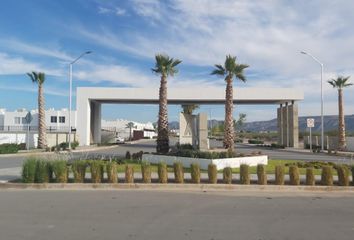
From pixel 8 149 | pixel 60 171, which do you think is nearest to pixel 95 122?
pixel 8 149

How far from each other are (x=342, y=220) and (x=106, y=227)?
16.7 ft

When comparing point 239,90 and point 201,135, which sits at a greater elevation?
point 239,90

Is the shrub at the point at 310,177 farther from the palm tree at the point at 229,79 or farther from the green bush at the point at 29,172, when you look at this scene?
the palm tree at the point at 229,79

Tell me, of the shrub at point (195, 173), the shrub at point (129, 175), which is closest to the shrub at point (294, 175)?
the shrub at point (195, 173)

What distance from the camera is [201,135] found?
32875 millimetres

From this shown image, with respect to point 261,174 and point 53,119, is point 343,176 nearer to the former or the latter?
point 261,174

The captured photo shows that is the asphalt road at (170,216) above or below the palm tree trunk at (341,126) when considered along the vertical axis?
below

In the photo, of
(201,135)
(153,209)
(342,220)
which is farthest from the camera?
(201,135)

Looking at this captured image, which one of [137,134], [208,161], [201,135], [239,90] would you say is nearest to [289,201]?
[208,161]

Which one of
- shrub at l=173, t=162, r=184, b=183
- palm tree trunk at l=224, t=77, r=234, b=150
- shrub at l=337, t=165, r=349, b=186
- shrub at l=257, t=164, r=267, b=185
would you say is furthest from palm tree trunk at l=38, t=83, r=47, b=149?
shrub at l=337, t=165, r=349, b=186

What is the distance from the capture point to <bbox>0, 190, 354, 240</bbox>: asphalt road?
8.55 metres

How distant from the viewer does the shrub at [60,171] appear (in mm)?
16000

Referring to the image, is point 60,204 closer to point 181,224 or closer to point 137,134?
point 181,224

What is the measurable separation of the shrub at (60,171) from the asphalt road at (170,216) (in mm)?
1422
